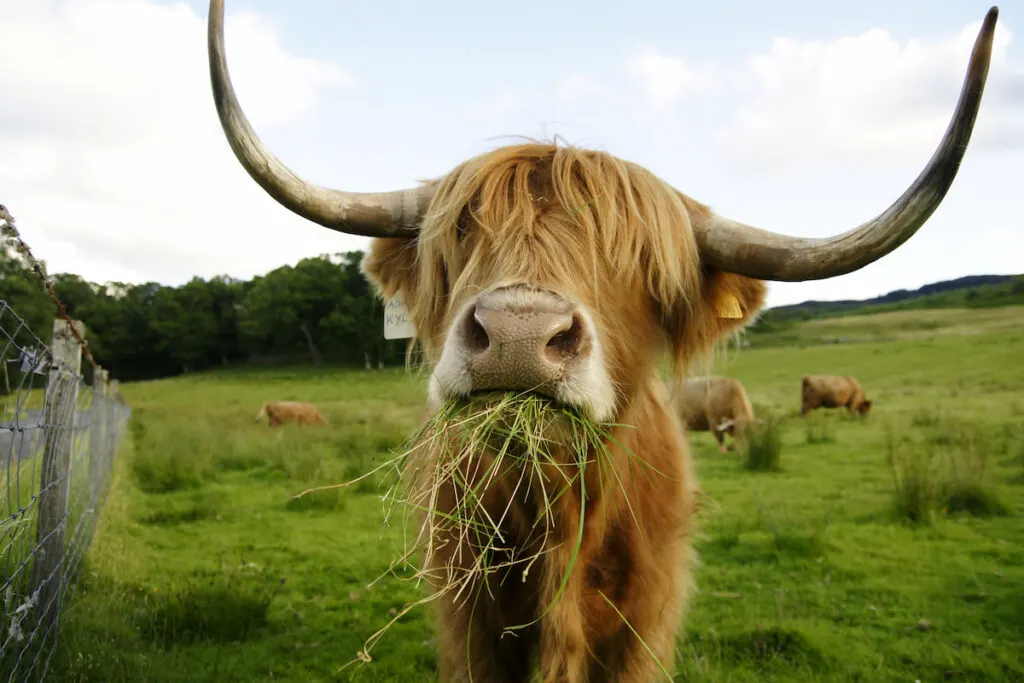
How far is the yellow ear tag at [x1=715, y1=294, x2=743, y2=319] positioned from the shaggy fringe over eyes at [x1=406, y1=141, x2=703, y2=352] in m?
0.18

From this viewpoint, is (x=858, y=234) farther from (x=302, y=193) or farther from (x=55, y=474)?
(x=55, y=474)

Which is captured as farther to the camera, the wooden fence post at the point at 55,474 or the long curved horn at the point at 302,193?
the wooden fence post at the point at 55,474

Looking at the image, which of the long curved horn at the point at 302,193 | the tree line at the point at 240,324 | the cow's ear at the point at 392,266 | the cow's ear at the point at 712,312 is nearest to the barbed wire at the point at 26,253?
the long curved horn at the point at 302,193

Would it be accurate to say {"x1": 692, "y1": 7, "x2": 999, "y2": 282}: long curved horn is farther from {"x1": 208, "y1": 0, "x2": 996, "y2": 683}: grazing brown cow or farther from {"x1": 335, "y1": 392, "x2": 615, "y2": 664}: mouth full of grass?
{"x1": 335, "y1": 392, "x2": 615, "y2": 664}: mouth full of grass

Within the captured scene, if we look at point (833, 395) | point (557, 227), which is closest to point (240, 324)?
point (833, 395)

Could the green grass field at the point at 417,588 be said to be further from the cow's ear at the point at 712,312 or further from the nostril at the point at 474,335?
the nostril at the point at 474,335

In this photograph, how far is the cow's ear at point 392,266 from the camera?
2994 mm

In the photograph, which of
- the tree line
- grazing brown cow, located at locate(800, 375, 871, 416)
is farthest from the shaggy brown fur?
the tree line

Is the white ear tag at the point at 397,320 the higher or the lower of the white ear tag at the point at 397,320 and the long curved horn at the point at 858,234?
the lower

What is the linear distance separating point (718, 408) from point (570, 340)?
12296mm

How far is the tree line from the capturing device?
52.2 metres

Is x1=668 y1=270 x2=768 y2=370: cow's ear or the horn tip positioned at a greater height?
the horn tip

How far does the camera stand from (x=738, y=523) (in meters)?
6.53

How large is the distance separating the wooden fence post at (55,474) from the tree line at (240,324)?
145 ft
